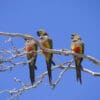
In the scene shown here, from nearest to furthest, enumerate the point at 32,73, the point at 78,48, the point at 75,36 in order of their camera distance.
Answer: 1. the point at 32,73
2. the point at 78,48
3. the point at 75,36

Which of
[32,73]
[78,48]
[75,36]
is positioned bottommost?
[32,73]

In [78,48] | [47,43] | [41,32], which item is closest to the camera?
[78,48]

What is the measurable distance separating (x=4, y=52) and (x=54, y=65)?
1.28 metres

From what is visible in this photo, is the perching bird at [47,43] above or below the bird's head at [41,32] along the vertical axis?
below

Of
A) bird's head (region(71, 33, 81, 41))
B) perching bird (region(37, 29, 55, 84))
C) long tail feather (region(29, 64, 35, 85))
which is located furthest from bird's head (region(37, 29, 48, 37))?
long tail feather (region(29, 64, 35, 85))

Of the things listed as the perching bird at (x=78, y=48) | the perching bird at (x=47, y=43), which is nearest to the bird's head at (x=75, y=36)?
the perching bird at (x=78, y=48)

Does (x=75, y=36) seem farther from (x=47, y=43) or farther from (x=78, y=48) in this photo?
(x=47, y=43)

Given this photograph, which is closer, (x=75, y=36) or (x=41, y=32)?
(x=75, y=36)

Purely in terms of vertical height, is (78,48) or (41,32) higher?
(41,32)

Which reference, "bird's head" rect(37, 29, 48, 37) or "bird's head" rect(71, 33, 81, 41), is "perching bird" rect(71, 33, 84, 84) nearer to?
"bird's head" rect(71, 33, 81, 41)

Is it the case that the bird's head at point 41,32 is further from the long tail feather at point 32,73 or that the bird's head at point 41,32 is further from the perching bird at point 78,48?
the long tail feather at point 32,73

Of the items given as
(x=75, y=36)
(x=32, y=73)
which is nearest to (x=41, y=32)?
(x=75, y=36)

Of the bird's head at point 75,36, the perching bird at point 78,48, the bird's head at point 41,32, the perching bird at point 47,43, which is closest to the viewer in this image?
the perching bird at point 78,48

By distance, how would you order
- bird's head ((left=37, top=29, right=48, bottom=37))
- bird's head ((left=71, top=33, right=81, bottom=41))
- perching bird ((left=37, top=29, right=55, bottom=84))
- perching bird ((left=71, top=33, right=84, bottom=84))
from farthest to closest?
bird's head ((left=37, top=29, right=48, bottom=37))
bird's head ((left=71, top=33, right=81, bottom=41))
perching bird ((left=37, top=29, right=55, bottom=84))
perching bird ((left=71, top=33, right=84, bottom=84))
